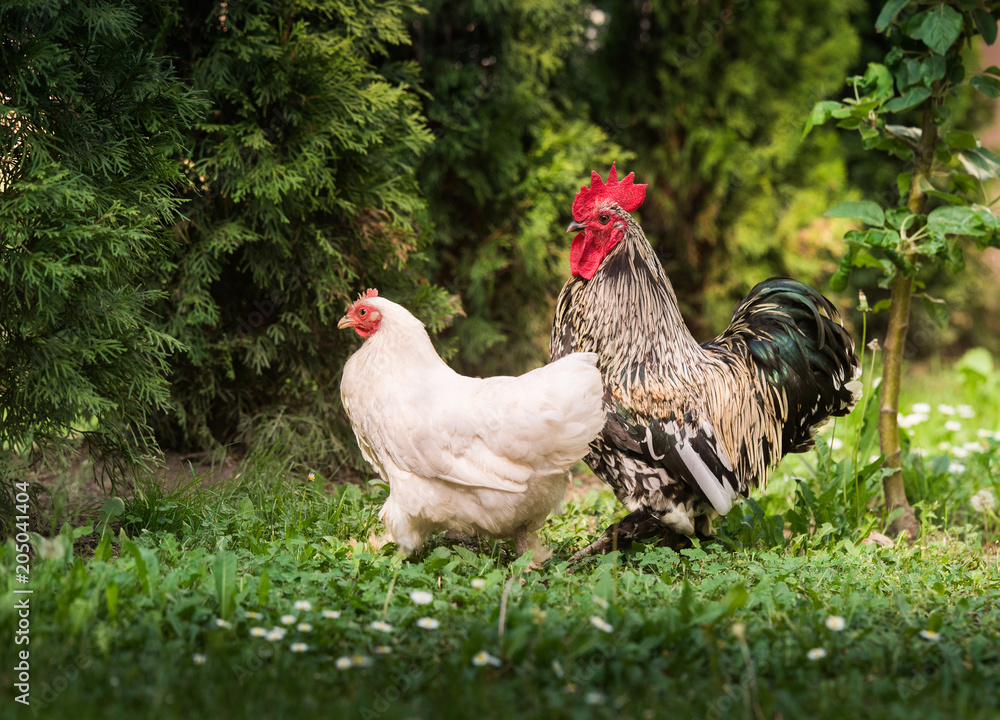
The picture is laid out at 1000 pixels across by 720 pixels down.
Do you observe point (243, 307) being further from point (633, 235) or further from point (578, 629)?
point (578, 629)

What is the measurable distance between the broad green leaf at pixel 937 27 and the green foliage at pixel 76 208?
3.42 m

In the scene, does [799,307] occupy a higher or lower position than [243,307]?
higher

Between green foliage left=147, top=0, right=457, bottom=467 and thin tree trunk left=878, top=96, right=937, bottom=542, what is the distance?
2.53 meters

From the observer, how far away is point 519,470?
3041mm

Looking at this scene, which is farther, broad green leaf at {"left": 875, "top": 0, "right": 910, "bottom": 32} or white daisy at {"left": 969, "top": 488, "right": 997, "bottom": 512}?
white daisy at {"left": 969, "top": 488, "right": 997, "bottom": 512}

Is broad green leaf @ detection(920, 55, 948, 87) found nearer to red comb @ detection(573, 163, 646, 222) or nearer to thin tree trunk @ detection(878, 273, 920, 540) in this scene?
thin tree trunk @ detection(878, 273, 920, 540)

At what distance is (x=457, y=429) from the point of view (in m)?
3.05

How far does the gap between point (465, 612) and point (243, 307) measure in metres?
2.55

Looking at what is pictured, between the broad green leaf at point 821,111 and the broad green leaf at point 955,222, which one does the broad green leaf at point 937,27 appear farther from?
the broad green leaf at point 955,222

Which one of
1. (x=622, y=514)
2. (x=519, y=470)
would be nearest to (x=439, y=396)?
(x=519, y=470)

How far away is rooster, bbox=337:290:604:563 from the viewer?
2.93 meters

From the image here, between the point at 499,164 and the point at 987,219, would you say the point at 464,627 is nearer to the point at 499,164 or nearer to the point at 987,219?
the point at 987,219

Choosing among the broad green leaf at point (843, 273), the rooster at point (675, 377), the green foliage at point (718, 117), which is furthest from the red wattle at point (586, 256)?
the green foliage at point (718, 117)

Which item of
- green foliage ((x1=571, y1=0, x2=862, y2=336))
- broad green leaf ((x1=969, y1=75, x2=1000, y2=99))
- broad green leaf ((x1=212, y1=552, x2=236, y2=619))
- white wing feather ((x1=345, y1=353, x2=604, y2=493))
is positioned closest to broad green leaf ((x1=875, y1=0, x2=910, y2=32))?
broad green leaf ((x1=969, y1=75, x2=1000, y2=99))
